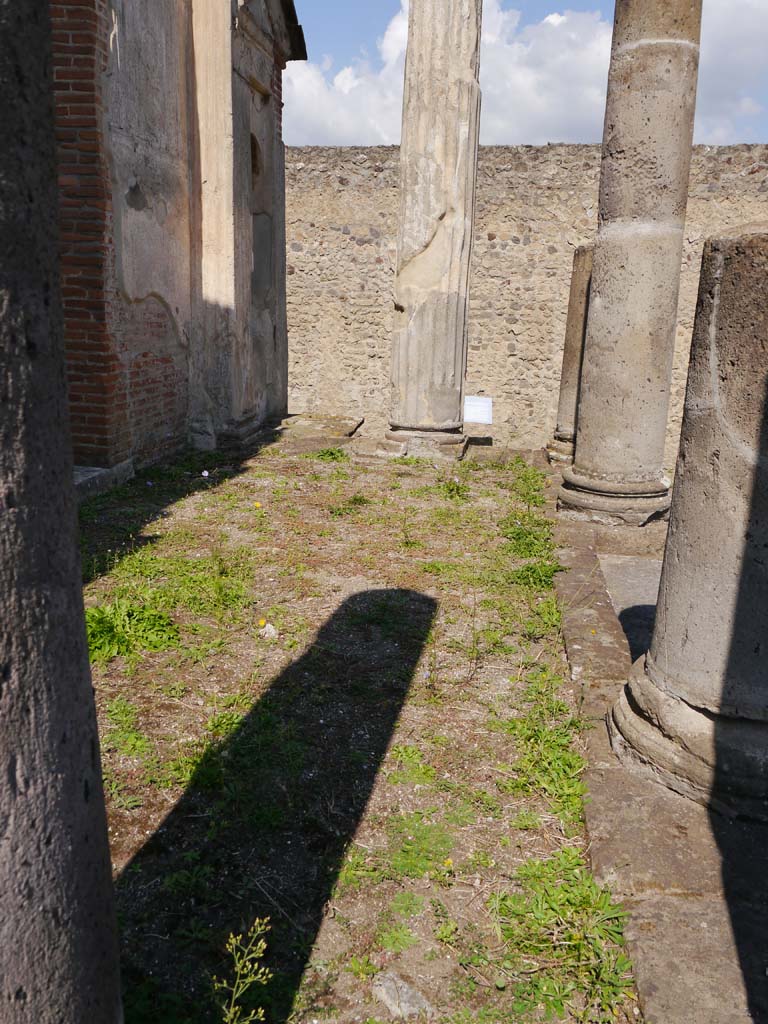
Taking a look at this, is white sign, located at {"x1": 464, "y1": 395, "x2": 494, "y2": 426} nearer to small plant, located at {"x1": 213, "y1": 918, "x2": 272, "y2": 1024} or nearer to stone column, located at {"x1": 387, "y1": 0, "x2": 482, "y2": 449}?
stone column, located at {"x1": 387, "y1": 0, "x2": 482, "y2": 449}

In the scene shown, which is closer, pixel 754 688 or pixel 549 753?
pixel 754 688

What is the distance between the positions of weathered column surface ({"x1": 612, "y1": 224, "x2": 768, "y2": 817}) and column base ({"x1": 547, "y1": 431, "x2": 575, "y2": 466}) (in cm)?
567

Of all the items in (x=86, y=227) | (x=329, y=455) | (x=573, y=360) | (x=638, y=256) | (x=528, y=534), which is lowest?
(x=528, y=534)

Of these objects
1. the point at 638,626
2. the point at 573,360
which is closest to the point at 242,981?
the point at 638,626

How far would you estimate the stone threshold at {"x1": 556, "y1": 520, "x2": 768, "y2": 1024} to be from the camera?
181 cm

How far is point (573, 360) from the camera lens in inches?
334

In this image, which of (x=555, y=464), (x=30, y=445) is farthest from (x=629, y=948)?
(x=555, y=464)

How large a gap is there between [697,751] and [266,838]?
4.58 feet

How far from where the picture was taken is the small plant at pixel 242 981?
1.70 meters

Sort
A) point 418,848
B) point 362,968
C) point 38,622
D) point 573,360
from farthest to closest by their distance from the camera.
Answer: point 573,360 → point 418,848 → point 362,968 → point 38,622

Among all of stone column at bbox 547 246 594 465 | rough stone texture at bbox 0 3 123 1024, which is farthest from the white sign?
rough stone texture at bbox 0 3 123 1024

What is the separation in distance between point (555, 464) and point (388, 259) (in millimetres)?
6167

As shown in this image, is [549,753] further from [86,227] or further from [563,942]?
[86,227]

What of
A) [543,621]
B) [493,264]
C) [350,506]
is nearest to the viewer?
[543,621]
